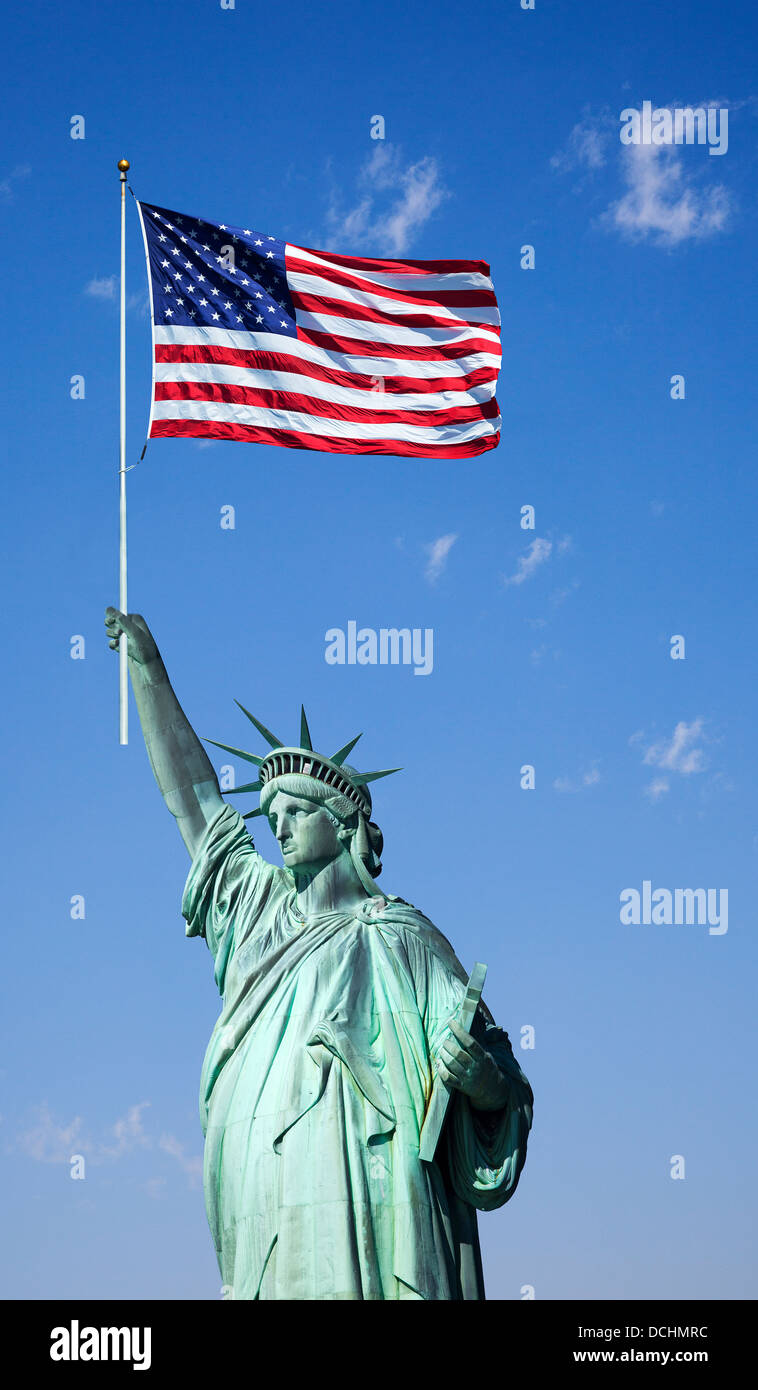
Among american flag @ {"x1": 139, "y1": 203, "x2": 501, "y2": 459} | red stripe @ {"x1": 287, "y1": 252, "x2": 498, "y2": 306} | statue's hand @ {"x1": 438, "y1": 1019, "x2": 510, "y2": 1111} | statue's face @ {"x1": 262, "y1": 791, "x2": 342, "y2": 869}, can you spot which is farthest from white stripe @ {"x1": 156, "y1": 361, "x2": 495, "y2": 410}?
statue's hand @ {"x1": 438, "y1": 1019, "x2": 510, "y2": 1111}

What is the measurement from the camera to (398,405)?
30.0 meters

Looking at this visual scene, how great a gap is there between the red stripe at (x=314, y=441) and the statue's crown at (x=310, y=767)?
349 centimetres

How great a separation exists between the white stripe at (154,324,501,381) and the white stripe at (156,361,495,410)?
0.27m

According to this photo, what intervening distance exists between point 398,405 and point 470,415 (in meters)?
1.05

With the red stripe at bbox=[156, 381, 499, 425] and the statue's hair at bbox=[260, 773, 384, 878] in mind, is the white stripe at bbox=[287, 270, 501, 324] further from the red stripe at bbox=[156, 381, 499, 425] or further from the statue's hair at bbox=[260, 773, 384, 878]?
the statue's hair at bbox=[260, 773, 384, 878]

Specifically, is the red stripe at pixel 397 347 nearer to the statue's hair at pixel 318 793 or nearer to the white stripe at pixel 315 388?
the white stripe at pixel 315 388

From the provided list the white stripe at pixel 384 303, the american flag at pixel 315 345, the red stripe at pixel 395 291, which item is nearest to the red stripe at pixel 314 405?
the american flag at pixel 315 345

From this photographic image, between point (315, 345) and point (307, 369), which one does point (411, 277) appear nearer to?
point (315, 345)

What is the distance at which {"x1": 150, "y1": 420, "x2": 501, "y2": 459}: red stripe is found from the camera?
2817 cm

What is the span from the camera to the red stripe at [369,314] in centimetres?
2992

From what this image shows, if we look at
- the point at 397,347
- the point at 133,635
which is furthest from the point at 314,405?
the point at 133,635
